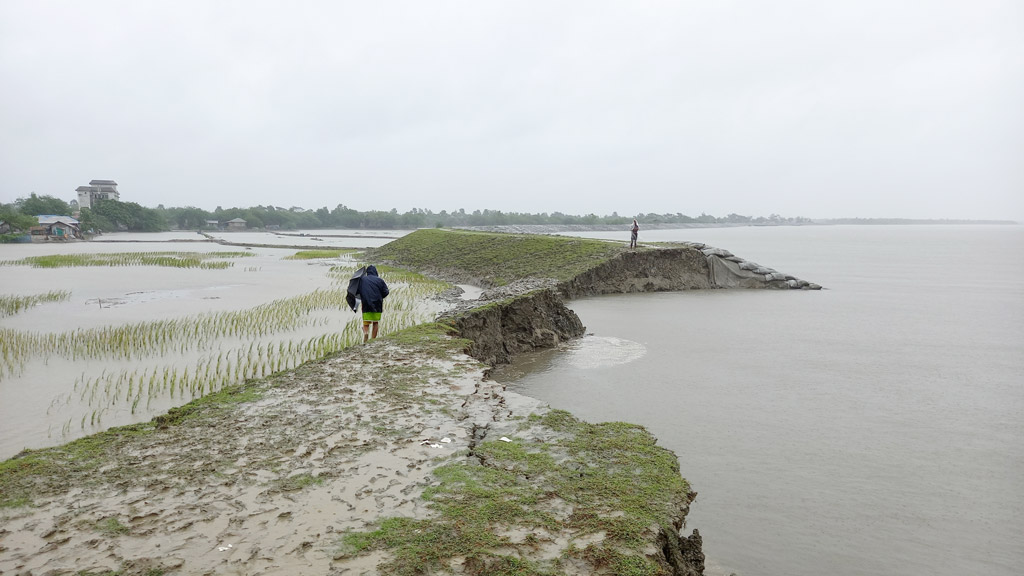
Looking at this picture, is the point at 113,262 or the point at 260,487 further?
the point at 113,262

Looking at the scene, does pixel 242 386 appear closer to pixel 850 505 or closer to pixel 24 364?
pixel 24 364

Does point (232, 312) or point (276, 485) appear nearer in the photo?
point (276, 485)

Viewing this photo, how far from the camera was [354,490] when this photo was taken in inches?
169

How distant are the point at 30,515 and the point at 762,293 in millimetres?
21847

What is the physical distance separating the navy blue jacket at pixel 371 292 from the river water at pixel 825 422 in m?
2.63

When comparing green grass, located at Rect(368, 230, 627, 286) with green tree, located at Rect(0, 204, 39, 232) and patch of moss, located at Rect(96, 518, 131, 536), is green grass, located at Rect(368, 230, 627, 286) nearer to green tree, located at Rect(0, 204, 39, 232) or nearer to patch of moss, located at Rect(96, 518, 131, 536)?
patch of moss, located at Rect(96, 518, 131, 536)

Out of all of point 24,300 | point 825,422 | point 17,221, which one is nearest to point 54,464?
point 825,422

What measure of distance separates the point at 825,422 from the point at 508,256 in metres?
18.7

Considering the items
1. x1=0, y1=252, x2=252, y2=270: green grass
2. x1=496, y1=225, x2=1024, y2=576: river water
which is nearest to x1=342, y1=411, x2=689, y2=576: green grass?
x1=496, y1=225, x2=1024, y2=576: river water

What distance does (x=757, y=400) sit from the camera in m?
8.24

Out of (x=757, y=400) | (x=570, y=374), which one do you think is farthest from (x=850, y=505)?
(x=570, y=374)

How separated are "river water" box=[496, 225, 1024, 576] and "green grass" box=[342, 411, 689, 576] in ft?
2.65

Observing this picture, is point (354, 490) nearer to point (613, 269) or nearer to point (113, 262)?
point (613, 269)

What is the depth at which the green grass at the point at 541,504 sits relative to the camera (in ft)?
11.1
